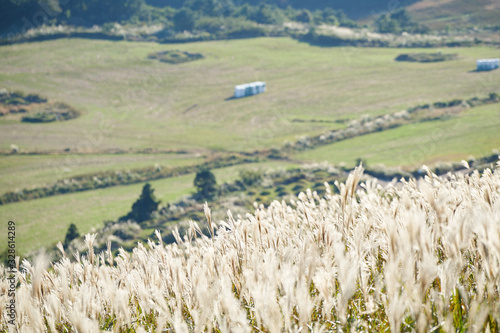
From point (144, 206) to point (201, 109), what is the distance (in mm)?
26749

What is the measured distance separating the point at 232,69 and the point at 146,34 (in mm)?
23097

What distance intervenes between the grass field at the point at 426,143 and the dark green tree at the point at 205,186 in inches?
352

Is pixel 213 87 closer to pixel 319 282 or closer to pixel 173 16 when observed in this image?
pixel 173 16

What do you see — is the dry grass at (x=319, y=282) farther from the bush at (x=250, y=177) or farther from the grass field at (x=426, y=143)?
the grass field at (x=426, y=143)

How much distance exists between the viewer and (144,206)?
68.8 feet

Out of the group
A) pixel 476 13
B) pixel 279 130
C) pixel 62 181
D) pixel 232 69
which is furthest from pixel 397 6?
pixel 62 181

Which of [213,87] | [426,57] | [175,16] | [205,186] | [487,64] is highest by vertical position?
[175,16]

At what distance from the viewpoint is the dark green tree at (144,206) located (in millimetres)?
20656

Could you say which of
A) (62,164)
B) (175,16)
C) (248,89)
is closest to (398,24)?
(248,89)

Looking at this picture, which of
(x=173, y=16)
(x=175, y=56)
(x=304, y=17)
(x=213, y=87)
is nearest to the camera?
(x=213, y=87)

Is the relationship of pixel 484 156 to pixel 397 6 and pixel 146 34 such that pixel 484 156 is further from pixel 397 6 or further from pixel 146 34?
pixel 397 6

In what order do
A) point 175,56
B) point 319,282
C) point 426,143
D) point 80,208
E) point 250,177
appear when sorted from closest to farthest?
1. point 319,282
2. point 80,208
3. point 250,177
4. point 426,143
5. point 175,56

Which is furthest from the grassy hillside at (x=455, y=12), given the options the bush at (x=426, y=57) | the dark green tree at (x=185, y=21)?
the dark green tree at (x=185, y=21)

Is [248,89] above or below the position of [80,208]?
above
